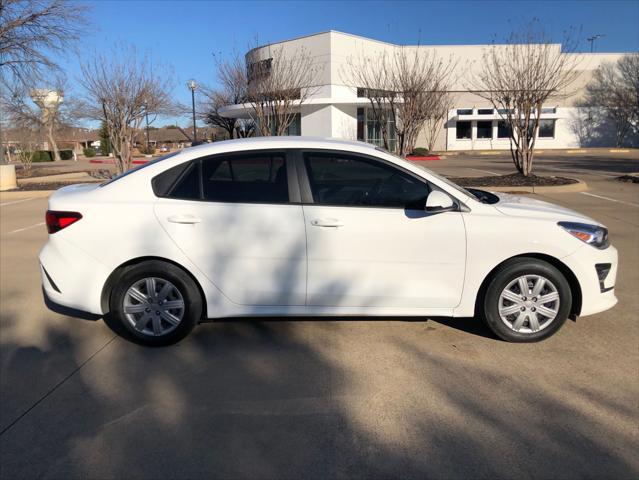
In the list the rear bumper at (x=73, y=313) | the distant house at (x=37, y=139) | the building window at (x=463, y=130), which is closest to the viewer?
the rear bumper at (x=73, y=313)

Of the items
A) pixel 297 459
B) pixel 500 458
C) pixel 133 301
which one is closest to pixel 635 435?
pixel 500 458

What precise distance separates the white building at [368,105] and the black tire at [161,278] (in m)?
22.1

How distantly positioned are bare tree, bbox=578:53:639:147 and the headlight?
51.1 m

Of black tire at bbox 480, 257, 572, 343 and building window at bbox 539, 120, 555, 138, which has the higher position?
building window at bbox 539, 120, 555, 138

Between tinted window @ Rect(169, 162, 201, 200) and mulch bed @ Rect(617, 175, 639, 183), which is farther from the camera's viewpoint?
mulch bed @ Rect(617, 175, 639, 183)

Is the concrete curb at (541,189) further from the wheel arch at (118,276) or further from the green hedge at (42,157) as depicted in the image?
the green hedge at (42,157)

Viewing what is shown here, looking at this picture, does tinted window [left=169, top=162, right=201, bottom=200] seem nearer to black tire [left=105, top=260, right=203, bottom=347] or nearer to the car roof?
the car roof

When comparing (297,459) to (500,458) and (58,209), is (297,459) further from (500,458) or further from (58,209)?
(58,209)

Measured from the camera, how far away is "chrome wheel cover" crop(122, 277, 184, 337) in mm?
4195

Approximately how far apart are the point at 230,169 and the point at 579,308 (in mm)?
3106

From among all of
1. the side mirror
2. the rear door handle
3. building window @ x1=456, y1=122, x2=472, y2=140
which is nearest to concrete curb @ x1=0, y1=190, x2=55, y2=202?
the rear door handle

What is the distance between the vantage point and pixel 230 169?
4332mm

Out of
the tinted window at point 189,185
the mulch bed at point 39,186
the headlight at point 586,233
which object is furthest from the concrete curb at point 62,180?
the headlight at point 586,233

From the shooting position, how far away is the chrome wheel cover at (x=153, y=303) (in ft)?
13.8
